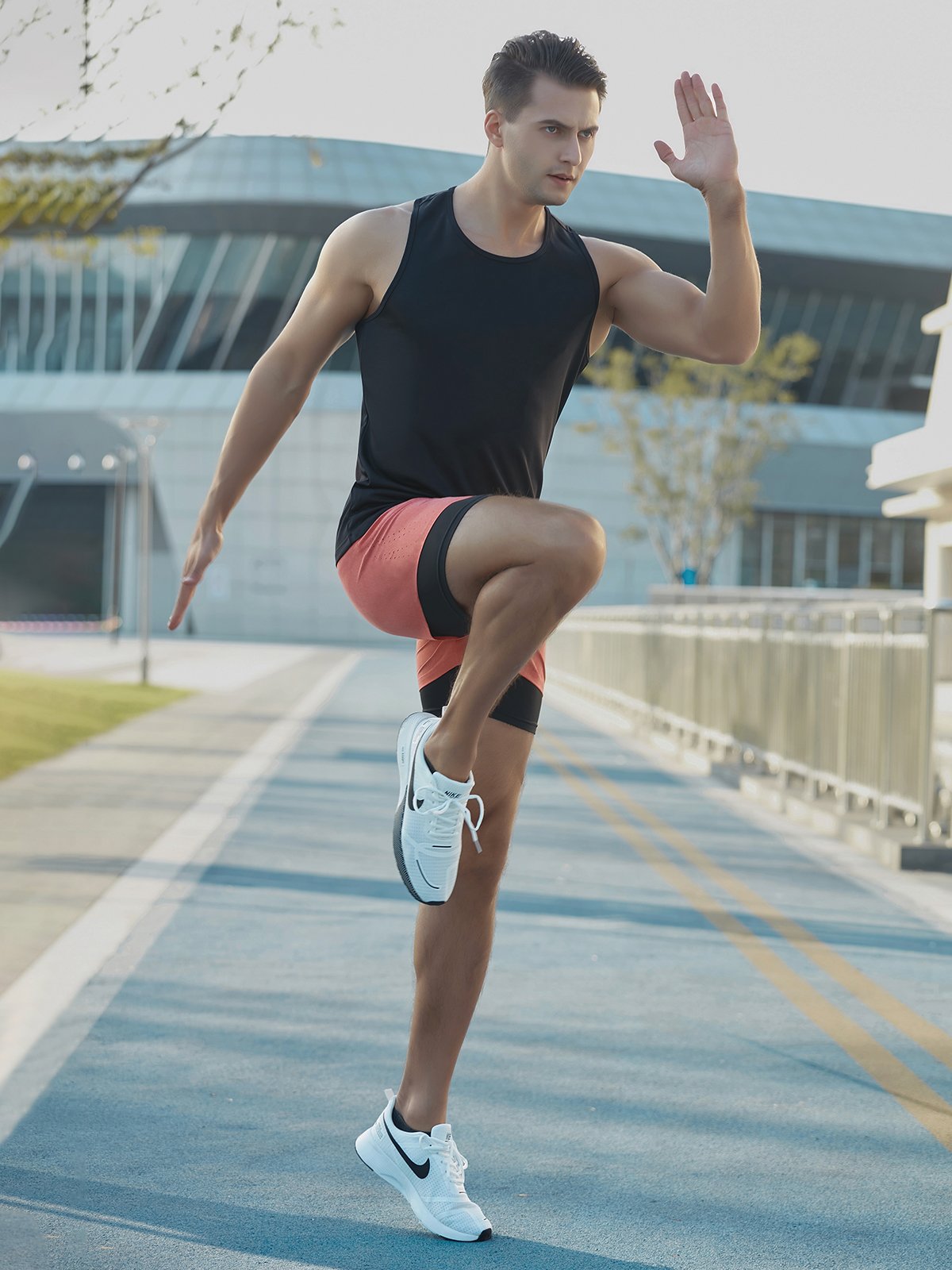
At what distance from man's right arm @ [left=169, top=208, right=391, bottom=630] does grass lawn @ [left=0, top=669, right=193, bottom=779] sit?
1058cm

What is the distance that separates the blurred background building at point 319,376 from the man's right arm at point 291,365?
6093cm

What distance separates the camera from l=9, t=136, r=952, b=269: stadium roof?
65.4 metres

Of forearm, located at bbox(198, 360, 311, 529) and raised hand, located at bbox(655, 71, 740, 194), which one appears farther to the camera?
forearm, located at bbox(198, 360, 311, 529)

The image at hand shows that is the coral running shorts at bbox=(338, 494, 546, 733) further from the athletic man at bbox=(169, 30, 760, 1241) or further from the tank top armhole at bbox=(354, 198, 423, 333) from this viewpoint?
the tank top armhole at bbox=(354, 198, 423, 333)

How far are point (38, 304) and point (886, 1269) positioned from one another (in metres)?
71.6

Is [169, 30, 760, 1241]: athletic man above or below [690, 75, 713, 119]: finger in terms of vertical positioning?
below

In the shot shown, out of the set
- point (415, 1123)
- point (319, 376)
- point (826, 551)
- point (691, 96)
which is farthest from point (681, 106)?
point (826, 551)

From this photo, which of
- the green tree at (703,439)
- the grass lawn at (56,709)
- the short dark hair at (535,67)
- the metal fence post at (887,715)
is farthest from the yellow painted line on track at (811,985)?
the green tree at (703,439)

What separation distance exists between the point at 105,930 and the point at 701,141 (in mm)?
4691

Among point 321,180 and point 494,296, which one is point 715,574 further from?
point 494,296

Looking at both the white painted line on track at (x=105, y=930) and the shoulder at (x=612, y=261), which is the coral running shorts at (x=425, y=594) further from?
the white painted line on track at (x=105, y=930)

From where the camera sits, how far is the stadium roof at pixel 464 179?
65.4 m

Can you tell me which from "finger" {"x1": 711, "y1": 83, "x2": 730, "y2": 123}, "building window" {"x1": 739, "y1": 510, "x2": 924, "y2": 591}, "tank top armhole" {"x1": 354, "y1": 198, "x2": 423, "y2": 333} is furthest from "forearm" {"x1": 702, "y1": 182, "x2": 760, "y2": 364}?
"building window" {"x1": 739, "y1": 510, "x2": 924, "y2": 591}

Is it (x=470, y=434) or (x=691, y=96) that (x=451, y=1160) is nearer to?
(x=470, y=434)
